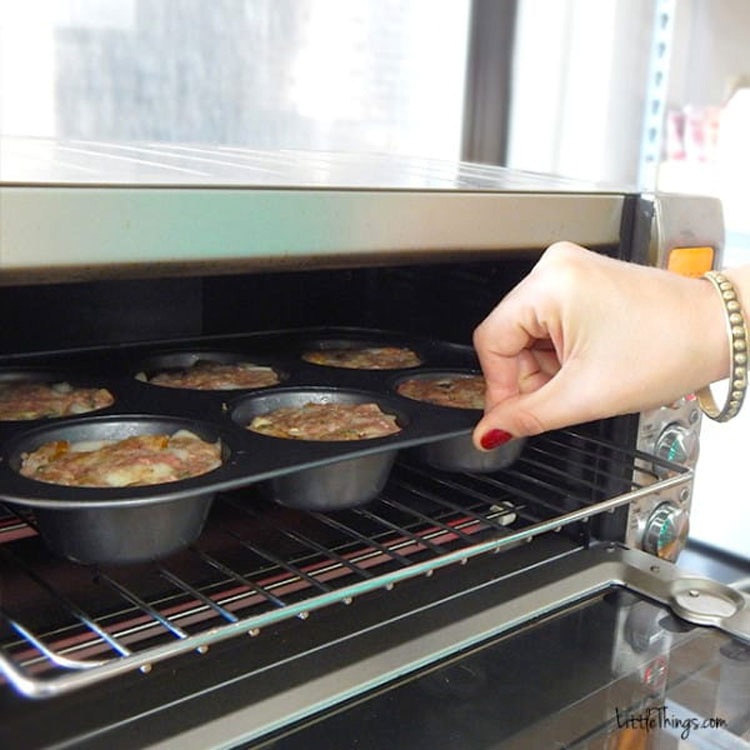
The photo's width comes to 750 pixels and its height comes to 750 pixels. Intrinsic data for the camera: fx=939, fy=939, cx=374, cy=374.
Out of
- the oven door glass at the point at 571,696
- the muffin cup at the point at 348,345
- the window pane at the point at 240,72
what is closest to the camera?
the oven door glass at the point at 571,696

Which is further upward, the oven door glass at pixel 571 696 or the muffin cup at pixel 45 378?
the muffin cup at pixel 45 378

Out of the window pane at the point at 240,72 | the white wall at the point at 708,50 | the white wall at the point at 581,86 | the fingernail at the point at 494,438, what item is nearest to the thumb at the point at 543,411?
the fingernail at the point at 494,438

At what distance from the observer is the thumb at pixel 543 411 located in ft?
2.47

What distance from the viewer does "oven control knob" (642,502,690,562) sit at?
99 centimetres

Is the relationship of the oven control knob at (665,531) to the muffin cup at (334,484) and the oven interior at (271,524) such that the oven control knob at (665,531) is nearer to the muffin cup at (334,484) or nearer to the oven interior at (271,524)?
the oven interior at (271,524)

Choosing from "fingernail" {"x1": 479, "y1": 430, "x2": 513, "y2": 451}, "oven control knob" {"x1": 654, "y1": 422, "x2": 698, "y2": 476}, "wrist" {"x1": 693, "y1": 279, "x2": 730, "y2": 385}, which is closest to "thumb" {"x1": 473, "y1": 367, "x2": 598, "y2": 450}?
"fingernail" {"x1": 479, "y1": 430, "x2": 513, "y2": 451}

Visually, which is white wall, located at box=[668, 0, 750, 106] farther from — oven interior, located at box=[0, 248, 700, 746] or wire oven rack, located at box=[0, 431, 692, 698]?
wire oven rack, located at box=[0, 431, 692, 698]

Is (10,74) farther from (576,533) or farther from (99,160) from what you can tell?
(576,533)

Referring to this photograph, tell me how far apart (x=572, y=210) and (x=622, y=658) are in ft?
1.30

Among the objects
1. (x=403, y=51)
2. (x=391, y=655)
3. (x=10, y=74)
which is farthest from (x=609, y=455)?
(x=403, y=51)

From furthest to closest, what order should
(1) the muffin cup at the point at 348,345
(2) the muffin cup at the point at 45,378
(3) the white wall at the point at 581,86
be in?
(3) the white wall at the point at 581,86, (1) the muffin cup at the point at 348,345, (2) the muffin cup at the point at 45,378

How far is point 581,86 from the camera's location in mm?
2260

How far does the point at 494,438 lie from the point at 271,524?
8.9 inches

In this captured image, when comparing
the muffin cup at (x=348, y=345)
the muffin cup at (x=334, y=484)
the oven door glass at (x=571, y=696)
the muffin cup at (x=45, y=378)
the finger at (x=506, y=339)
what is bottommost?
the oven door glass at (x=571, y=696)
